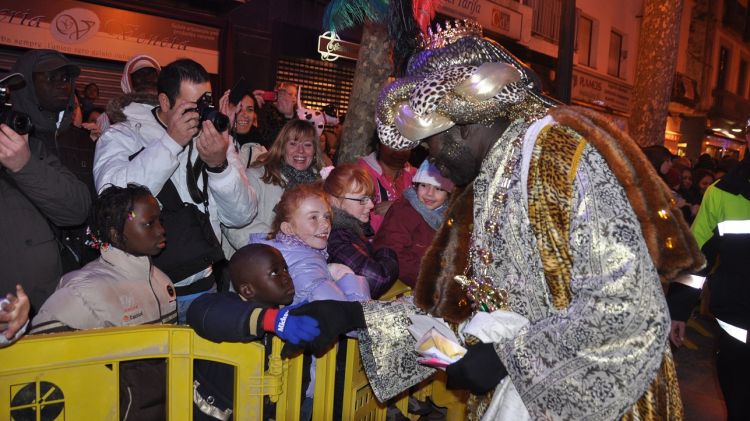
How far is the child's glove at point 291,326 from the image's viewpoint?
7.32ft

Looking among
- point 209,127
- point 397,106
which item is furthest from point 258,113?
point 397,106

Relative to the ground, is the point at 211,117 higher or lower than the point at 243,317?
higher

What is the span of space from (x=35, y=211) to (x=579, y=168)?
9.28ft

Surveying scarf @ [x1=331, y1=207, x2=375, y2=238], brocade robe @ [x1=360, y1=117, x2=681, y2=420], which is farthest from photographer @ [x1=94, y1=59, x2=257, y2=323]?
brocade robe @ [x1=360, y1=117, x2=681, y2=420]

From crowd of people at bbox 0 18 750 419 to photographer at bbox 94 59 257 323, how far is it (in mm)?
13

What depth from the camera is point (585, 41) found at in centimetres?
2244

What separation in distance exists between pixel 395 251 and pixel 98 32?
310 inches

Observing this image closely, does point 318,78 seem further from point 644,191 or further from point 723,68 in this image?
point 723,68

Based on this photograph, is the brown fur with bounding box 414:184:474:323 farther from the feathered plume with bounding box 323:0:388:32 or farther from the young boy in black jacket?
the feathered plume with bounding box 323:0:388:32

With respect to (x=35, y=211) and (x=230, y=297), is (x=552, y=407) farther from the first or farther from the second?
(x=35, y=211)

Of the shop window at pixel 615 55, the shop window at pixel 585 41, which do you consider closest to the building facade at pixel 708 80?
the shop window at pixel 615 55

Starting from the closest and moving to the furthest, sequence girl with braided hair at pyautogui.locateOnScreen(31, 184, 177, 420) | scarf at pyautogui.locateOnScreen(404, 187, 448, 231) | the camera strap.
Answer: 1. girl with braided hair at pyautogui.locateOnScreen(31, 184, 177, 420)
2. the camera strap
3. scarf at pyautogui.locateOnScreen(404, 187, 448, 231)

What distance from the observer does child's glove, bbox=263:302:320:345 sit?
2232 mm

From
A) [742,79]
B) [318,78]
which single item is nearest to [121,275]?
[318,78]
